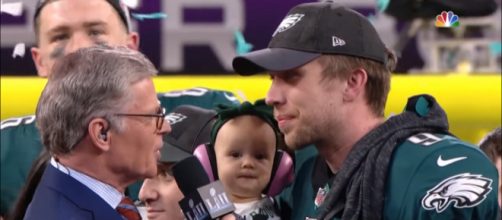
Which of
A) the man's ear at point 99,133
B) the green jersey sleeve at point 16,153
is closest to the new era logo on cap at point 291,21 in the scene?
the man's ear at point 99,133

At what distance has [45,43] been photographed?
302 cm

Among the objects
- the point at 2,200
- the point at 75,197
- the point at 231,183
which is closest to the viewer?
the point at 75,197

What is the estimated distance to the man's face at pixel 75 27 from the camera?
2.95 metres

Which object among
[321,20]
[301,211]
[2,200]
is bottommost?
[2,200]

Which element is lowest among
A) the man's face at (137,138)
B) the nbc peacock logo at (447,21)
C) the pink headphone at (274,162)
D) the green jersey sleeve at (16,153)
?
the green jersey sleeve at (16,153)

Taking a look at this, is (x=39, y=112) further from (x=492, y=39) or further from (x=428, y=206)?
(x=492, y=39)

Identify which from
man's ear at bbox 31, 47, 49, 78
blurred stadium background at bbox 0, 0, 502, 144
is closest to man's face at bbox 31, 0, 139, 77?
man's ear at bbox 31, 47, 49, 78

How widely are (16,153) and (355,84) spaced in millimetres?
1400

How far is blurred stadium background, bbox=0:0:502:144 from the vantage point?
3.81m

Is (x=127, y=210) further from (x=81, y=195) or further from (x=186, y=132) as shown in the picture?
(x=186, y=132)

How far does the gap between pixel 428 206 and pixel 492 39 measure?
2.25 m

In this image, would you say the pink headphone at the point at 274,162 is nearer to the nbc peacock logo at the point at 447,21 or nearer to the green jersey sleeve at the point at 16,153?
the nbc peacock logo at the point at 447,21

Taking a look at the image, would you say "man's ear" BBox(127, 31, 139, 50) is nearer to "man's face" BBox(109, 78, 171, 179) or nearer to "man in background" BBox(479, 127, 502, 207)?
"man in background" BBox(479, 127, 502, 207)

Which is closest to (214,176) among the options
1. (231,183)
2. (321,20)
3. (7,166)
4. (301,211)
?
(231,183)
